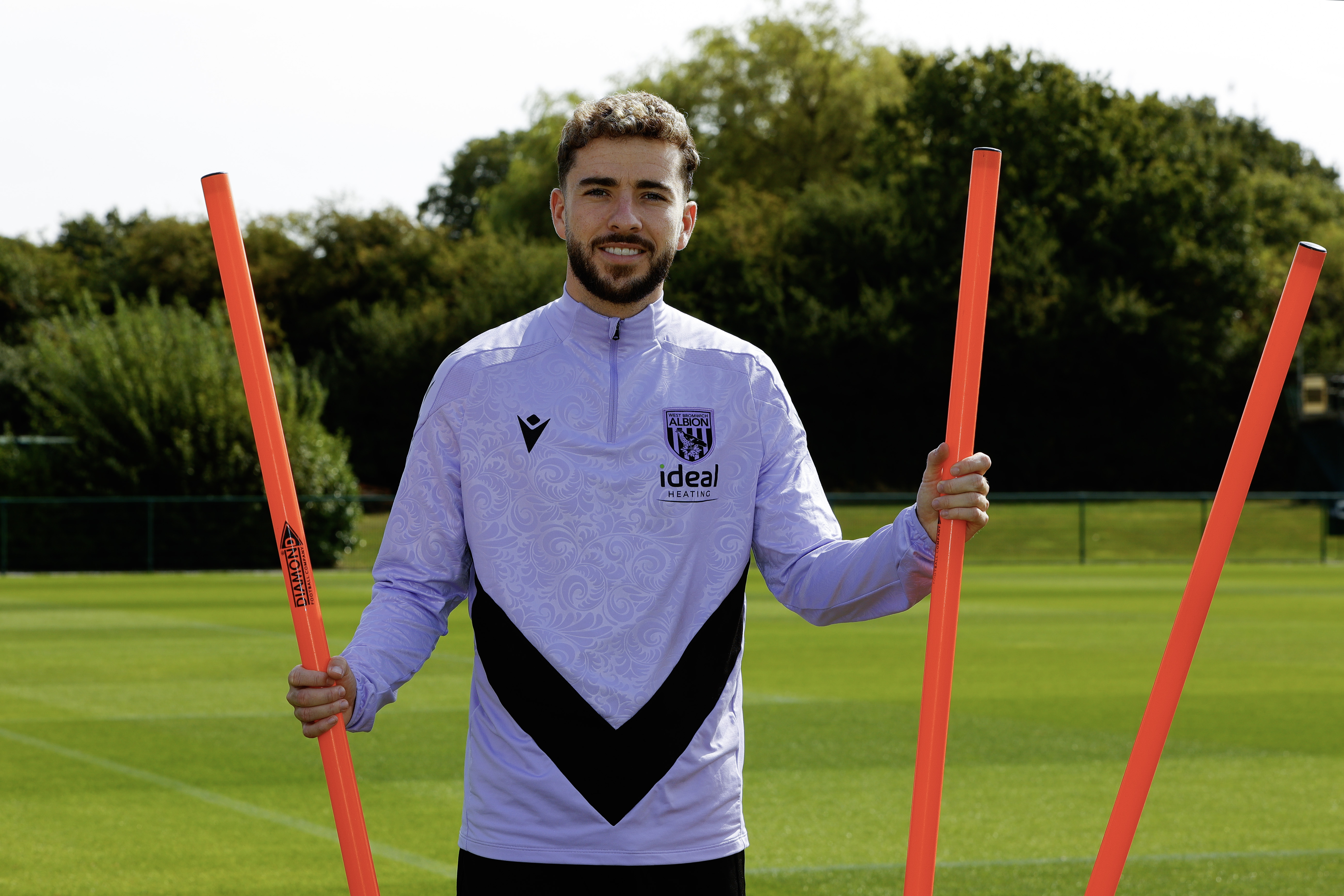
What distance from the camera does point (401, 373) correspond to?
4875 centimetres

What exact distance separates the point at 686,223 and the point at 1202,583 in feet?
4.19

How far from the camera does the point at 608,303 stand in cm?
312

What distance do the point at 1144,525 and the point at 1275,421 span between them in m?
13.2

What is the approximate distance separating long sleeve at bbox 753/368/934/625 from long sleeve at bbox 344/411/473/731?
593mm

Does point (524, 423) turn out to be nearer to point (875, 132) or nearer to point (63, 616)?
point (63, 616)

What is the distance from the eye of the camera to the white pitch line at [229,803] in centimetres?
720

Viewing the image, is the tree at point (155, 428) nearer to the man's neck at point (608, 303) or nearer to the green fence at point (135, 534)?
the green fence at point (135, 534)

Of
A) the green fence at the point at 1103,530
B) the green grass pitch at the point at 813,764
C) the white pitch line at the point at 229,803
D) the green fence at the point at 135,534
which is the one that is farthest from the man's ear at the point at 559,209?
the green fence at the point at 1103,530

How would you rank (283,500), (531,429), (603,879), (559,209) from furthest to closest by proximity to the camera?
1. (559,209)
2. (531,429)
3. (603,879)
4. (283,500)

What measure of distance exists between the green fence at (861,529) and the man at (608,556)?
24015mm

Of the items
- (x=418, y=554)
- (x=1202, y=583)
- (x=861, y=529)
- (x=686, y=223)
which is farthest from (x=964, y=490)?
(x=861, y=529)

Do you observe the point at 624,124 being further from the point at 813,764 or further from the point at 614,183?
the point at 813,764

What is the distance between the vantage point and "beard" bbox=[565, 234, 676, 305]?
10.1 feet

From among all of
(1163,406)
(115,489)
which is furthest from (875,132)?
(115,489)
